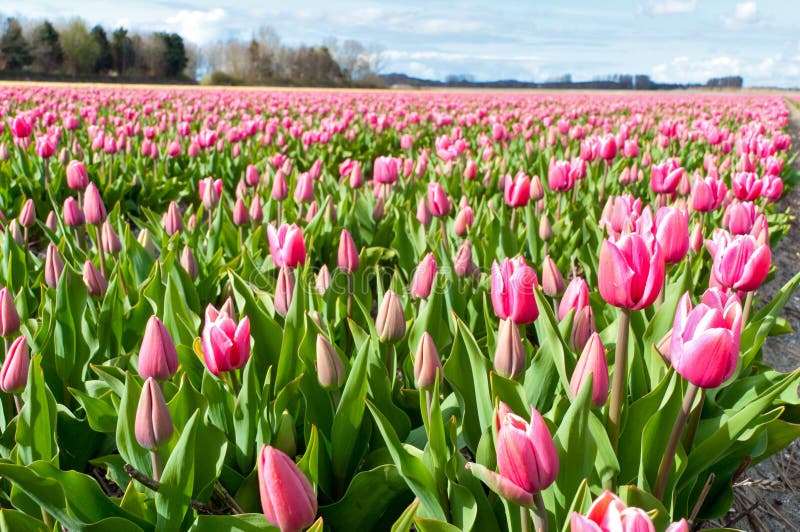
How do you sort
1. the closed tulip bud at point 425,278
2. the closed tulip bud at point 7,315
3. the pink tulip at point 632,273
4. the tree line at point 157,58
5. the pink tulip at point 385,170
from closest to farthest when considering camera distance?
the pink tulip at point 632,273 → the closed tulip bud at point 7,315 → the closed tulip bud at point 425,278 → the pink tulip at point 385,170 → the tree line at point 157,58

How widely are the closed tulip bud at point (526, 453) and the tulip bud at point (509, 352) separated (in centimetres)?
49

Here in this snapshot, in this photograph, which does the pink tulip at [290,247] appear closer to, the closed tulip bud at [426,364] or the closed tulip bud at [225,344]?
the closed tulip bud at [225,344]

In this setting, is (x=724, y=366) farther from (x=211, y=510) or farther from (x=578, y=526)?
(x=211, y=510)

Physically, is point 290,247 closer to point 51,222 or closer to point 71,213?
point 71,213

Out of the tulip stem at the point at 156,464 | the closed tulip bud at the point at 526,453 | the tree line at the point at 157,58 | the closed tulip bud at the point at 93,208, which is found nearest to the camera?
the closed tulip bud at the point at 526,453

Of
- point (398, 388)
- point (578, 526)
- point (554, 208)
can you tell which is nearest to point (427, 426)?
point (398, 388)

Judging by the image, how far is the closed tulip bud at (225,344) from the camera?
1.53 m

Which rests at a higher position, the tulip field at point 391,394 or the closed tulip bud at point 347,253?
the closed tulip bud at point 347,253

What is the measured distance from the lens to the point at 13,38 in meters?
60.1

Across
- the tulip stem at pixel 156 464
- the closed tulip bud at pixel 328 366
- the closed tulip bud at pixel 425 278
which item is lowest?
the tulip stem at pixel 156 464

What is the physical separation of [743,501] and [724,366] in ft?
4.72

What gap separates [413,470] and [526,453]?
16.8 inches

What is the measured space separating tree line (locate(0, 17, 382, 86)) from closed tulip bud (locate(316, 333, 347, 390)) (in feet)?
192

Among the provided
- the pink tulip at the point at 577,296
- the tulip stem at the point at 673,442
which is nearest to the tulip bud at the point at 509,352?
the pink tulip at the point at 577,296
